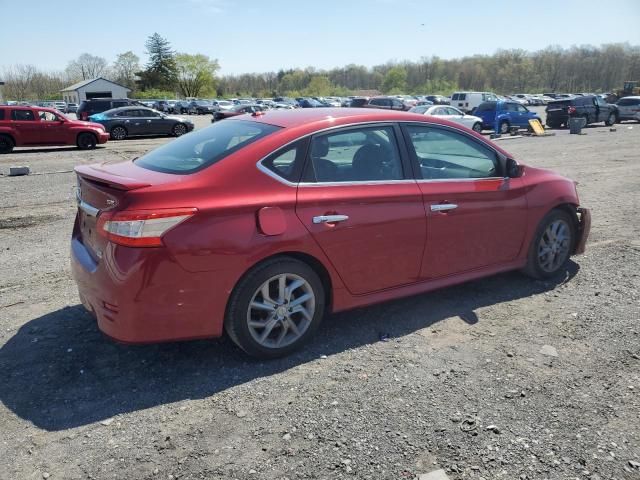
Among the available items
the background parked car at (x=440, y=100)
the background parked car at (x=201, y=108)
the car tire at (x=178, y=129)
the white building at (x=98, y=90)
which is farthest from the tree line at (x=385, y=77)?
the car tire at (x=178, y=129)

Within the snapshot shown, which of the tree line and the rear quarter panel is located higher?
the tree line

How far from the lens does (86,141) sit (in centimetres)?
1892

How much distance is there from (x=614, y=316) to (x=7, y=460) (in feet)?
14.5

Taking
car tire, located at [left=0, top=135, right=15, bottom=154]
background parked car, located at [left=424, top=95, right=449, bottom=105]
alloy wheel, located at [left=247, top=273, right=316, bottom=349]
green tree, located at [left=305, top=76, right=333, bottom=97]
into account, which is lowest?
alloy wheel, located at [left=247, top=273, right=316, bottom=349]

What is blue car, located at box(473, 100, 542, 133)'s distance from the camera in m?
25.4

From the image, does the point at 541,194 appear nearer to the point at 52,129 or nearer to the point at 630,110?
the point at 52,129

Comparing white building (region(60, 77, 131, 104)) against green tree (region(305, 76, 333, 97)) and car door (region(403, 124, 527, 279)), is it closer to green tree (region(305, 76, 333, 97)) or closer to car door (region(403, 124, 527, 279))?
green tree (region(305, 76, 333, 97))

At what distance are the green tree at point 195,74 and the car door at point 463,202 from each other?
105 m

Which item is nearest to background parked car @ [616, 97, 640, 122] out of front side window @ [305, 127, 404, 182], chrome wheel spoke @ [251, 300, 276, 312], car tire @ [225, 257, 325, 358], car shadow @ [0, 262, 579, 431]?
car shadow @ [0, 262, 579, 431]

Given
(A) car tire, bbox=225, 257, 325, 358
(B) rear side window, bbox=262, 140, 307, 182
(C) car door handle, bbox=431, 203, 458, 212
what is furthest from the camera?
(C) car door handle, bbox=431, 203, 458, 212

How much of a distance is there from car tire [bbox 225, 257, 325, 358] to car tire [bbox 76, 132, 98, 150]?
18.1 metres

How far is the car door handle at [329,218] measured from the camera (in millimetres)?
3395

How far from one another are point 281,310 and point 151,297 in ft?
2.86

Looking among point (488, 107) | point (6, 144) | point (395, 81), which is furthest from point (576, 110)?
point (395, 81)
